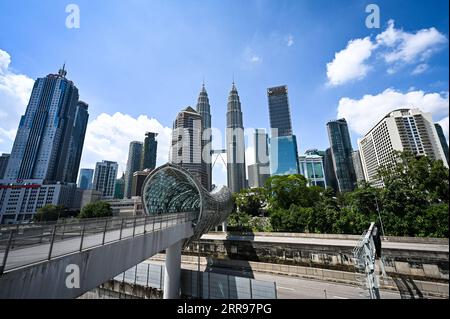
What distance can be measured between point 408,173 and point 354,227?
296 inches

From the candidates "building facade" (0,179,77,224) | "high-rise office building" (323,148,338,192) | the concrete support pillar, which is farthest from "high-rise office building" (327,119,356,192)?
"building facade" (0,179,77,224)

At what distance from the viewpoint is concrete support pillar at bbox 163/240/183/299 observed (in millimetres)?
10766

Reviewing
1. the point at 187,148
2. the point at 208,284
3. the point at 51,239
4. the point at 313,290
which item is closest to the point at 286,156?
the point at 187,148

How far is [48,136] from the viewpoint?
293ft

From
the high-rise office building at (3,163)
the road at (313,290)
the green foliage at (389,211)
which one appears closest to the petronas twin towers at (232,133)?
the green foliage at (389,211)

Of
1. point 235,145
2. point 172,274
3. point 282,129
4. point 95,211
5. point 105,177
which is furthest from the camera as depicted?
point 282,129

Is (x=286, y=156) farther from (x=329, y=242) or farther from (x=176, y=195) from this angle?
(x=176, y=195)

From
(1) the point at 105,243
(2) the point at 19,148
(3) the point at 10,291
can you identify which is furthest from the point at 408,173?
(2) the point at 19,148

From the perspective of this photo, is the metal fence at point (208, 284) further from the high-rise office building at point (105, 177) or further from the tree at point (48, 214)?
the high-rise office building at point (105, 177)

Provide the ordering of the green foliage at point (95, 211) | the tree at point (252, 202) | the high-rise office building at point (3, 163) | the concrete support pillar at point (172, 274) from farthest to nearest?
the high-rise office building at point (3, 163)
the green foliage at point (95, 211)
the tree at point (252, 202)
the concrete support pillar at point (172, 274)

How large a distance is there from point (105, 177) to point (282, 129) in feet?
412

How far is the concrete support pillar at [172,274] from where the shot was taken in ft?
35.3

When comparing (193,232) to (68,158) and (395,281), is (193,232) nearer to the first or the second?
(395,281)

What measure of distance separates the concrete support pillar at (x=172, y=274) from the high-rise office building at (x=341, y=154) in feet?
390
